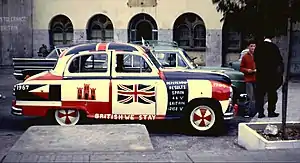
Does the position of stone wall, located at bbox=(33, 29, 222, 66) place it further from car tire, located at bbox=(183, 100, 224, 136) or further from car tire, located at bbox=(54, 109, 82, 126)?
car tire, located at bbox=(54, 109, 82, 126)

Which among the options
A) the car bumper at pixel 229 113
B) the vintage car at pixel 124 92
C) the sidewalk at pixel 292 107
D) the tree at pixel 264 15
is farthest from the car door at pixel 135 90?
the sidewalk at pixel 292 107

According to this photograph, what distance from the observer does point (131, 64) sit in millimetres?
11047

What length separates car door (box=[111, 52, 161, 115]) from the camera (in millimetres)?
10695

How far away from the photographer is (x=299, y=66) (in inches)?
929

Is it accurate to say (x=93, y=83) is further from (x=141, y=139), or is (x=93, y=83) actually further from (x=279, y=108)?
(x=279, y=108)

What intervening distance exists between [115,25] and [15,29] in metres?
4.63

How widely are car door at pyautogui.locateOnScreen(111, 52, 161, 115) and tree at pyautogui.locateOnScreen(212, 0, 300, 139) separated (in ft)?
6.97

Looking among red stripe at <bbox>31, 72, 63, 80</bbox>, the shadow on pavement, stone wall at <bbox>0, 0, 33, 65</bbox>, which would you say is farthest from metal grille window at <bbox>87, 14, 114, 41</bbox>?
red stripe at <bbox>31, 72, 63, 80</bbox>

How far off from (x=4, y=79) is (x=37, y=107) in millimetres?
11811

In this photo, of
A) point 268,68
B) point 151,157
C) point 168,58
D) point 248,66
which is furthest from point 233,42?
point 151,157

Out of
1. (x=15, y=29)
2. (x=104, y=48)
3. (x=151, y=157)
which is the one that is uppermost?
(x=15, y=29)

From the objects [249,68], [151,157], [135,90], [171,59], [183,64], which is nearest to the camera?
[151,157]

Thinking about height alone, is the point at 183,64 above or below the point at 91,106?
above

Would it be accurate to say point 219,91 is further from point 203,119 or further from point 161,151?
point 161,151
